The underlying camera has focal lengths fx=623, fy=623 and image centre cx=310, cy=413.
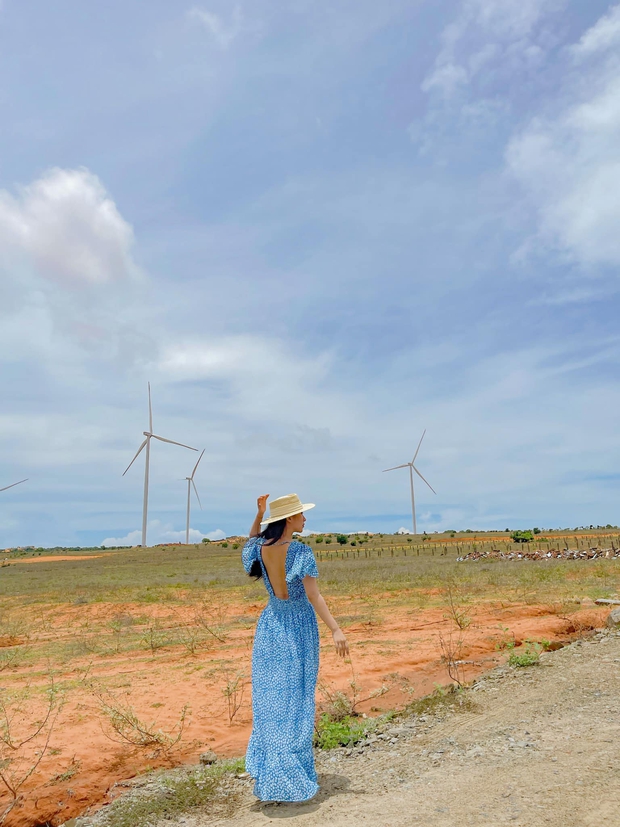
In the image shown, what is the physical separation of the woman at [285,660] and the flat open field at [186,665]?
2.15 metres

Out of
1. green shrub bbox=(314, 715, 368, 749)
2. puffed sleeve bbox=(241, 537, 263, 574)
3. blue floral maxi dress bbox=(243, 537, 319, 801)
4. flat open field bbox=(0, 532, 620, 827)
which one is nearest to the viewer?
blue floral maxi dress bbox=(243, 537, 319, 801)

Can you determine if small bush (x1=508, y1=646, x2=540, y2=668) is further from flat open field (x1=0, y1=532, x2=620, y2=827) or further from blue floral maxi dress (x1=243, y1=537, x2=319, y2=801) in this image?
blue floral maxi dress (x1=243, y1=537, x2=319, y2=801)

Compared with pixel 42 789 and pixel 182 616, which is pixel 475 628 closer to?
pixel 42 789

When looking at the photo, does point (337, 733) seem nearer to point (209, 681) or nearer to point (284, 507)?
point (284, 507)

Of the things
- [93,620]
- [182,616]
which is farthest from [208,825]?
[93,620]

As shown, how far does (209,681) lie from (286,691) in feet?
Result: 18.3

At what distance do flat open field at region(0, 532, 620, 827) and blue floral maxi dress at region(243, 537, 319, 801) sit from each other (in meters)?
2.13

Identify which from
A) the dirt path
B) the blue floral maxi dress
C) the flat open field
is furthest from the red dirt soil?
the blue floral maxi dress

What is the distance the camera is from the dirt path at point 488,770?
3.97 metres

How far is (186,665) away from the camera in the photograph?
35.5ft

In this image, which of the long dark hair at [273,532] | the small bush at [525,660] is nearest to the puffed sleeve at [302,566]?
the long dark hair at [273,532]

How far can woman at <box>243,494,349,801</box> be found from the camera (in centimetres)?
439

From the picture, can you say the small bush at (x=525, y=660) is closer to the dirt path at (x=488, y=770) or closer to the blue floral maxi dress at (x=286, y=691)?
the dirt path at (x=488, y=770)

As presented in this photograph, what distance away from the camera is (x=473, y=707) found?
666 centimetres
